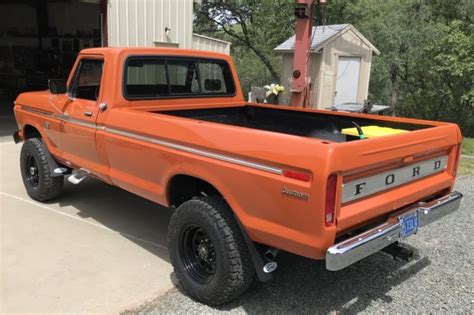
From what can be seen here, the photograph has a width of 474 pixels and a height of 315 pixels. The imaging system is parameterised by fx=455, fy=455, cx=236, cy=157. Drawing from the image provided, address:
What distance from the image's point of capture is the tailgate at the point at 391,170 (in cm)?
278

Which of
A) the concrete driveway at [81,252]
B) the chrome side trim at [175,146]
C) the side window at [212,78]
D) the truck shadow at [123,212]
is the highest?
the side window at [212,78]

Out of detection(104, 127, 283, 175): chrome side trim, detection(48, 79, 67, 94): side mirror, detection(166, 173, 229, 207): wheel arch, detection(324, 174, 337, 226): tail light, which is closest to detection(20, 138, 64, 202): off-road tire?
detection(48, 79, 67, 94): side mirror

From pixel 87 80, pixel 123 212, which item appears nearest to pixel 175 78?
pixel 87 80

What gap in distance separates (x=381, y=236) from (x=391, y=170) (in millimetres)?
489

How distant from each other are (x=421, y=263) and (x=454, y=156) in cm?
108

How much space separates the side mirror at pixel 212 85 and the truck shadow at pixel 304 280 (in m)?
1.60

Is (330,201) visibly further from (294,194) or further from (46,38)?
(46,38)

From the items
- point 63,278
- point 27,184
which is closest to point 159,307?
point 63,278

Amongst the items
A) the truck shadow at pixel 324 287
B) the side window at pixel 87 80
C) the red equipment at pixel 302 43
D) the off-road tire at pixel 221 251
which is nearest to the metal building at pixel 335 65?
the red equipment at pixel 302 43

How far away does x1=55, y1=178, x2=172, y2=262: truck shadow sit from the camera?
15.5ft

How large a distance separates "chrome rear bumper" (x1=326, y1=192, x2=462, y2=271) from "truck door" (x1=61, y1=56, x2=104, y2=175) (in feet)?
8.97

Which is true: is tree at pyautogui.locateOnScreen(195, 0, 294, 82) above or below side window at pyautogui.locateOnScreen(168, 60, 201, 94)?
above

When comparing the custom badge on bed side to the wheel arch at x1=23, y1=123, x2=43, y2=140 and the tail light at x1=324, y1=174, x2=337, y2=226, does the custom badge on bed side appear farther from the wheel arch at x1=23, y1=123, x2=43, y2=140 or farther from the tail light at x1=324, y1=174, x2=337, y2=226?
the wheel arch at x1=23, y1=123, x2=43, y2=140

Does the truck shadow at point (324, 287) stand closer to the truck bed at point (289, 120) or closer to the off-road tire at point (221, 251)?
the off-road tire at point (221, 251)
